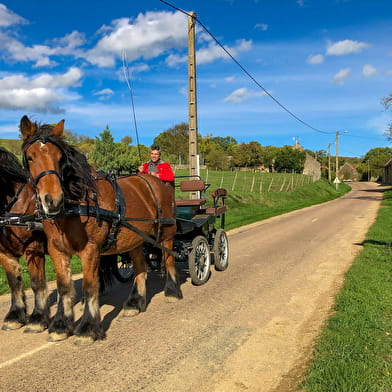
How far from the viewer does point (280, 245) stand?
10703 millimetres

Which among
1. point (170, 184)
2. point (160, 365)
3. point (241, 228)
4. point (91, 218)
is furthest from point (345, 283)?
point (241, 228)

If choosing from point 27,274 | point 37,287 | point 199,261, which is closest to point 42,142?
point 37,287

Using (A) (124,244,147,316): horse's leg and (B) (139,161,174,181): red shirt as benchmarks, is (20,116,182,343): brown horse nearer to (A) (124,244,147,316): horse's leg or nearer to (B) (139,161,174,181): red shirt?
(A) (124,244,147,316): horse's leg

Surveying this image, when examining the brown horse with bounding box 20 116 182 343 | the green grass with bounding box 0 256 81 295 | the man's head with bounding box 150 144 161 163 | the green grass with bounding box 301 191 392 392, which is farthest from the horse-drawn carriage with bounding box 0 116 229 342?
the green grass with bounding box 301 191 392 392

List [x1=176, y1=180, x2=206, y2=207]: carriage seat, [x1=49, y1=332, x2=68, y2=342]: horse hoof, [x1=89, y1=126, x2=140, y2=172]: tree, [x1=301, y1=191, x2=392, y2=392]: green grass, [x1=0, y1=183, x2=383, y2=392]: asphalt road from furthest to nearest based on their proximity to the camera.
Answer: [x1=89, y1=126, x2=140, y2=172]: tree
[x1=176, y1=180, x2=206, y2=207]: carriage seat
[x1=49, y1=332, x2=68, y2=342]: horse hoof
[x1=0, y1=183, x2=383, y2=392]: asphalt road
[x1=301, y1=191, x2=392, y2=392]: green grass

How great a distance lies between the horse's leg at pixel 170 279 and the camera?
5.89m

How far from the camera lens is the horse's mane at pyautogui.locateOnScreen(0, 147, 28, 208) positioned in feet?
15.0

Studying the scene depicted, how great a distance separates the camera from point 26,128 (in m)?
3.91

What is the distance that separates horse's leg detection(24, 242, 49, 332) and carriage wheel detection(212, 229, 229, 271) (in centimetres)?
366

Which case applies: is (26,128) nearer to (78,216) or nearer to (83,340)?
(78,216)

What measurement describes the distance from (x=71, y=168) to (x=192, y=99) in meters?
9.05

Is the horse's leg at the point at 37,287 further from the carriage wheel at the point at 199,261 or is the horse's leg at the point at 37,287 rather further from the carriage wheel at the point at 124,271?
the carriage wheel at the point at 199,261

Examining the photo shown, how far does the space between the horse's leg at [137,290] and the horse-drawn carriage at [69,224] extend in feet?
0.04

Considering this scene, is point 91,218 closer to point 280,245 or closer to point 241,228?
point 280,245
